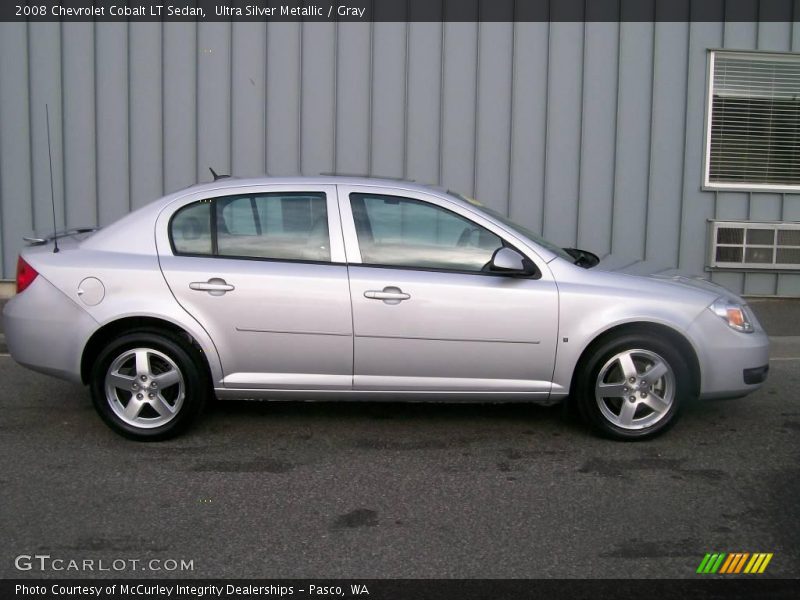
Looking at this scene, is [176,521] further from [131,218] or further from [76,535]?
[131,218]

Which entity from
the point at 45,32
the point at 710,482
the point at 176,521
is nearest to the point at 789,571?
the point at 710,482

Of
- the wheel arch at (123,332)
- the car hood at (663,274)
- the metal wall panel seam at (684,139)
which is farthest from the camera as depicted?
the metal wall panel seam at (684,139)

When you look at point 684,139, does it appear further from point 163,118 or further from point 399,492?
point 399,492

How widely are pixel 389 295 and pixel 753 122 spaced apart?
22.6 ft

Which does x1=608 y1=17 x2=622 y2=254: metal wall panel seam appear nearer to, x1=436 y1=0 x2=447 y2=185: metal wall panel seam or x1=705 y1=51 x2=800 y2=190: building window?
x1=705 y1=51 x2=800 y2=190: building window

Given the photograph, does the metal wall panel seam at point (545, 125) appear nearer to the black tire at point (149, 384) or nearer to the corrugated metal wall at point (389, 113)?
the corrugated metal wall at point (389, 113)

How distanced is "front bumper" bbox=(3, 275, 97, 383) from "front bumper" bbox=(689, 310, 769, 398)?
143 inches

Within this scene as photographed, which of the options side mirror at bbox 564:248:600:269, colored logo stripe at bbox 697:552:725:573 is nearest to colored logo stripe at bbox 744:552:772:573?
colored logo stripe at bbox 697:552:725:573

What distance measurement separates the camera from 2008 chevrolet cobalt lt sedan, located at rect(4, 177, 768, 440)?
16.8ft

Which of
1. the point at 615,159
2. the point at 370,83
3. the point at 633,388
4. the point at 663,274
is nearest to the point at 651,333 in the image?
the point at 633,388

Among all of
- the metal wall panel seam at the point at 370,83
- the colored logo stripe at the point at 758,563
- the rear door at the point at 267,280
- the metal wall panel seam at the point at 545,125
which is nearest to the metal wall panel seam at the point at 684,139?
the metal wall panel seam at the point at 545,125

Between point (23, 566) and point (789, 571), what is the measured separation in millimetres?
3248

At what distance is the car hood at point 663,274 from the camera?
212 inches
